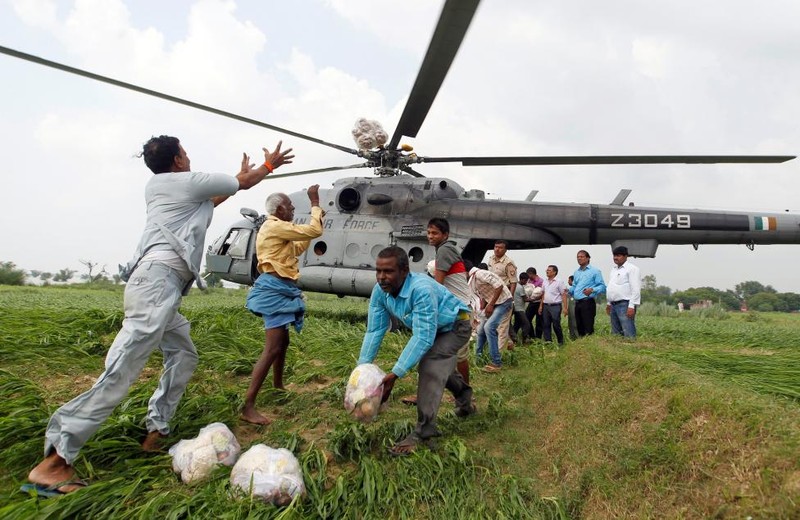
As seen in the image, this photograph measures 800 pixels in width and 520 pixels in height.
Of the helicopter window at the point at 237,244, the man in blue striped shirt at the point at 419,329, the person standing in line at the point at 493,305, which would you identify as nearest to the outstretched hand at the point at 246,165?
the man in blue striped shirt at the point at 419,329

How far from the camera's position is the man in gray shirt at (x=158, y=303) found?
256 cm

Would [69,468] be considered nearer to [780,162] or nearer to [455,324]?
[455,324]

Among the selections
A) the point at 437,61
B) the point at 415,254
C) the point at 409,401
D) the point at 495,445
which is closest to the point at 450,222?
the point at 415,254

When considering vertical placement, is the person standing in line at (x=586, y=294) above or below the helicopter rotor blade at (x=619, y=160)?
below

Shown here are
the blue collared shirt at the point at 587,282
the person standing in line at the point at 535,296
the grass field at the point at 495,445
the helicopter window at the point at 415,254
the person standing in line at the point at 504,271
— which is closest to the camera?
the grass field at the point at 495,445

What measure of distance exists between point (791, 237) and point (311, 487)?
375 inches

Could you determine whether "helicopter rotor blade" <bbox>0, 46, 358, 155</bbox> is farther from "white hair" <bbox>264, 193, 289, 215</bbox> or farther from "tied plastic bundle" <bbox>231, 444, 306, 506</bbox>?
"tied plastic bundle" <bbox>231, 444, 306, 506</bbox>

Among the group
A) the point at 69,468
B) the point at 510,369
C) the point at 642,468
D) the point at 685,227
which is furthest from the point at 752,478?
the point at 685,227

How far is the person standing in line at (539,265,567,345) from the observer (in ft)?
27.8

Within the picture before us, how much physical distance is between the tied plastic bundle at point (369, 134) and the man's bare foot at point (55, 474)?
7.25 meters

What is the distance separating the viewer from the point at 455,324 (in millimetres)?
3580

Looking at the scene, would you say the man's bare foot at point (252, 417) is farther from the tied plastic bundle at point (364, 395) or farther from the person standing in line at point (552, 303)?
the person standing in line at point (552, 303)

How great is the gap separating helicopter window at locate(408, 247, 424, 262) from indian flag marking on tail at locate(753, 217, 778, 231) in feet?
19.6

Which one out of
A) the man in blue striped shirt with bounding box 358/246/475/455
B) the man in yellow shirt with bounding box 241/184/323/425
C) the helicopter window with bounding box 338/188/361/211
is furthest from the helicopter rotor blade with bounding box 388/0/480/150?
the man in blue striped shirt with bounding box 358/246/475/455
